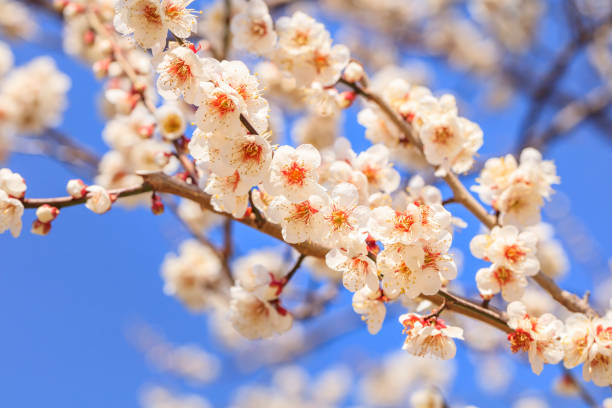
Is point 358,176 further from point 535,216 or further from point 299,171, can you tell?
point 535,216

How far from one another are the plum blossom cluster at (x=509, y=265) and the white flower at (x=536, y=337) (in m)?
0.11

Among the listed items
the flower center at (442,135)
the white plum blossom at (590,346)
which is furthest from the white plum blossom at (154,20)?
the white plum blossom at (590,346)

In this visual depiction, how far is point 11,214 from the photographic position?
1.35 meters

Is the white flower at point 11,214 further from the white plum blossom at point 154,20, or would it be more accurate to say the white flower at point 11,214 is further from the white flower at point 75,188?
the white plum blossom at point 154,20

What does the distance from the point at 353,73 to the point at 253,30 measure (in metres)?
0.37

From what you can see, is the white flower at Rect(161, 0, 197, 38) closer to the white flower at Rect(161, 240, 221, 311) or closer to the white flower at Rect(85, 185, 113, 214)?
the white flower at Rect(85, 185, 113, 214)

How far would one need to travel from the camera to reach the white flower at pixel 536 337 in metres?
1.34

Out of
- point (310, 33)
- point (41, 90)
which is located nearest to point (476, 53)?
point (41, 90)

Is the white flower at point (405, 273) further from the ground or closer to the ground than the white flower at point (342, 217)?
closer to the ground

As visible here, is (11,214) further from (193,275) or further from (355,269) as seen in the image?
(193,275)

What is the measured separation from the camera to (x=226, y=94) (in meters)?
1.15

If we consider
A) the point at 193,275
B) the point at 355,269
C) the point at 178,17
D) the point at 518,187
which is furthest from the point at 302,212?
the point at 193,275

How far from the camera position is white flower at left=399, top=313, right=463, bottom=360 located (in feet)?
4.33

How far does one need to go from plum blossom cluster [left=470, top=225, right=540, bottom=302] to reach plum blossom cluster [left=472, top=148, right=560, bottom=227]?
0.20m
